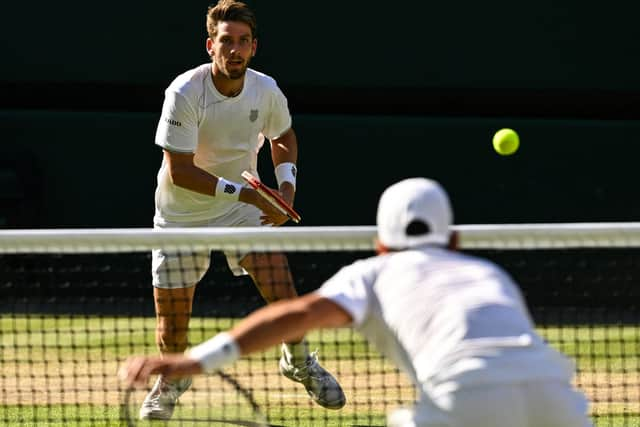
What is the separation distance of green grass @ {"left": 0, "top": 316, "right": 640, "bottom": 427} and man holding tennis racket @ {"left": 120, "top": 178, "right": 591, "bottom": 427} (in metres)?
2.70

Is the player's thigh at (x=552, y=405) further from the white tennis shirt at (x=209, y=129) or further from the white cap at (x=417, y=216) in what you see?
the white tennis shirt at (x=209, y=129)

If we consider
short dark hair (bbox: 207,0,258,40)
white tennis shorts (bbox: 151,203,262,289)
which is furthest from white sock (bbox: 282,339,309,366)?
short dark hair (bbox: 207,0,258,40)

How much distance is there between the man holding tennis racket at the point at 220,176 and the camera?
6301 millimetres

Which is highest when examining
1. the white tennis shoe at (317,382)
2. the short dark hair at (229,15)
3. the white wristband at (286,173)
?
the short dark hair at (229,15)

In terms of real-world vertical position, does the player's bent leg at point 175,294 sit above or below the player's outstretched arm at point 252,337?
above

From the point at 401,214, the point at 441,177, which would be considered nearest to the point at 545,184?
the point at 441,177

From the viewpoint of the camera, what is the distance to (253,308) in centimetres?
1070

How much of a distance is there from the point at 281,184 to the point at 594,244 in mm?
1724

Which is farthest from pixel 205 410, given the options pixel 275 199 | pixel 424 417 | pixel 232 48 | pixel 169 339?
pixel 424 417

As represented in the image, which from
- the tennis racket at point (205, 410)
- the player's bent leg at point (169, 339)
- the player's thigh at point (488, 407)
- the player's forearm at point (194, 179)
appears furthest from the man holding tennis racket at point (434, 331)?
the player's forearm at point (194, 179)

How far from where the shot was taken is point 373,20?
36.6 ft

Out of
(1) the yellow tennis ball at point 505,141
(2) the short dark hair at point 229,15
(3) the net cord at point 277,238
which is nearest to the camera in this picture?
(3) the net cord at point 277,238

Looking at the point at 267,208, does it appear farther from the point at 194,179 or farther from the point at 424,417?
the point at 424,417

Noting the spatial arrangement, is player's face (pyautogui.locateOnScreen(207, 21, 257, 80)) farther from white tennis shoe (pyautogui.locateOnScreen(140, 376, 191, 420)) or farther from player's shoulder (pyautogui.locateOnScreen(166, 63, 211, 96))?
white tennis shoe (pyautogui.locateOnScreen(140, 376, 191, 420))
